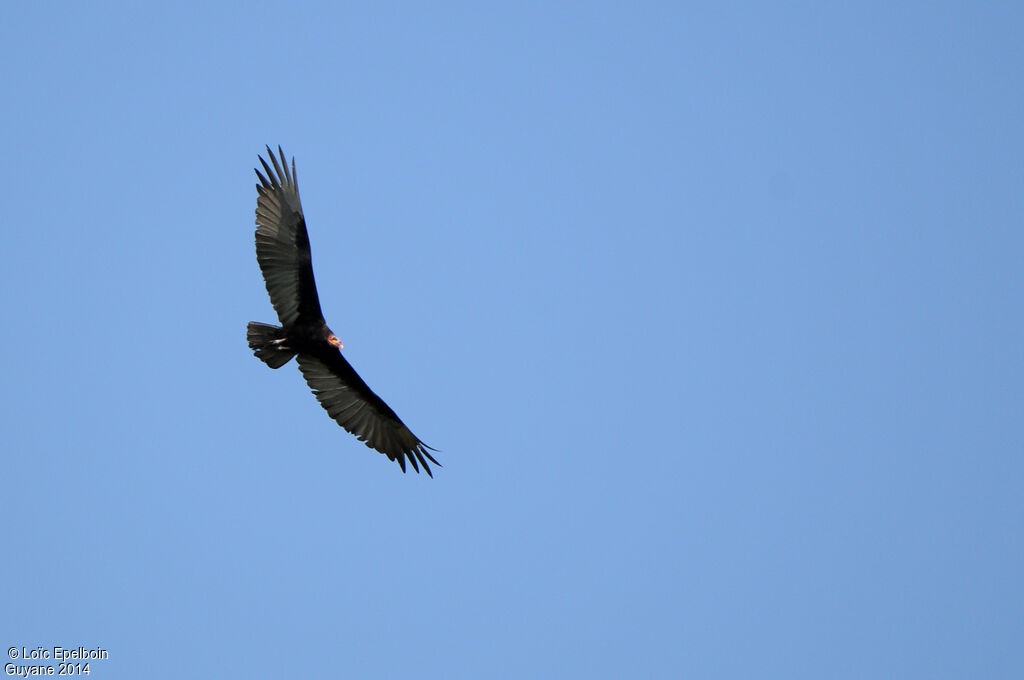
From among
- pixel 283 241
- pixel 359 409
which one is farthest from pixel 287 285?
pixel 359 409

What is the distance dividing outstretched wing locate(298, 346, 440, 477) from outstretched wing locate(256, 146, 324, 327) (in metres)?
1.41

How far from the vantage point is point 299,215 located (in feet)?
55.5

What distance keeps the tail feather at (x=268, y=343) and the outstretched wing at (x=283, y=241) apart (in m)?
0.55

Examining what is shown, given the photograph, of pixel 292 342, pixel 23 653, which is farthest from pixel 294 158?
pixel 23 653

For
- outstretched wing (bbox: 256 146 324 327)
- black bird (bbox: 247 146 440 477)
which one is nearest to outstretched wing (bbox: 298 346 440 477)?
black bird (bbox: 247 146 440 477)

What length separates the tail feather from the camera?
55.5 ft

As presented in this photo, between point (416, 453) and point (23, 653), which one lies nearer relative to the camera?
point (23, 653)

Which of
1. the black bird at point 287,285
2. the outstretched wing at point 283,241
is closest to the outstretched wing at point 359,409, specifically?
the black bird at point 287,285

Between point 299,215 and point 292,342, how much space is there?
Result: 1995 millimetres

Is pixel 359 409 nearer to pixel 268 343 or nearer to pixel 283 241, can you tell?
pixel 268 343

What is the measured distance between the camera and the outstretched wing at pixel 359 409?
18.1 m

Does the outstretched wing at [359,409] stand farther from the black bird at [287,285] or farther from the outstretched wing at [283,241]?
the outstretched wing at [283,241]

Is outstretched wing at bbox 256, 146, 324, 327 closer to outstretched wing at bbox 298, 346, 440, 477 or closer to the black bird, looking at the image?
the black bird

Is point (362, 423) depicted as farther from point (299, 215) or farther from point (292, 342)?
point (299, 215)
